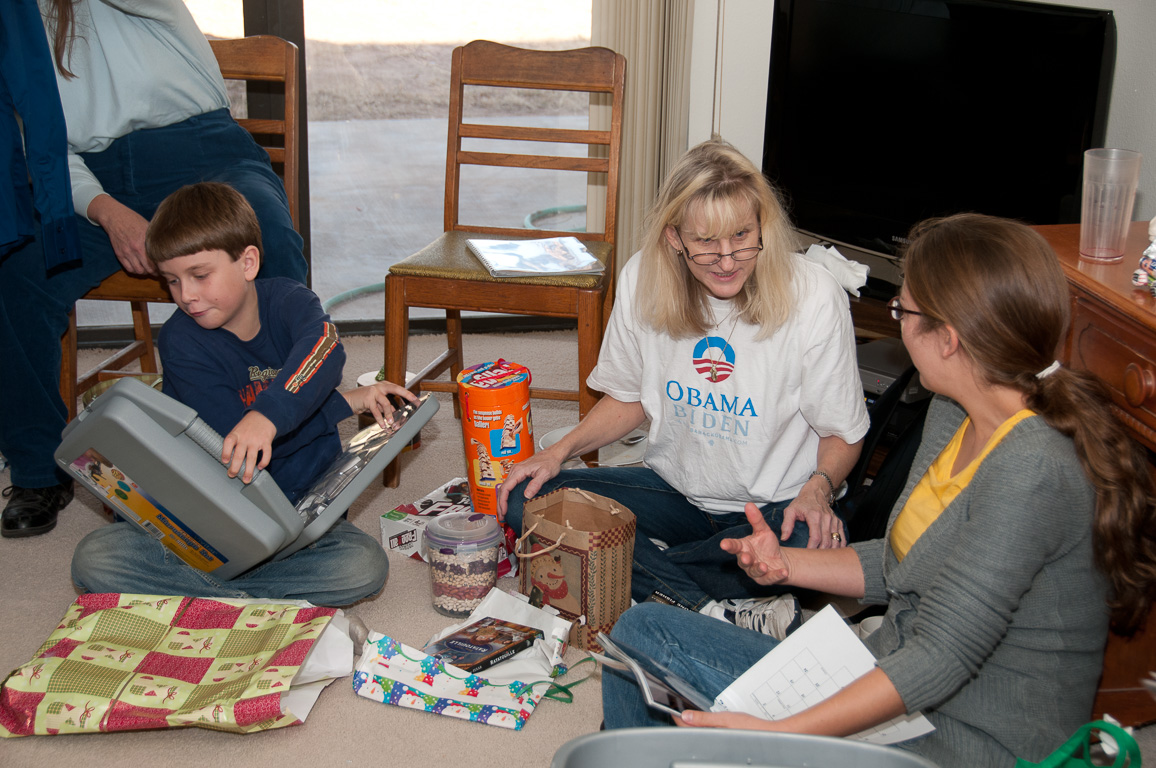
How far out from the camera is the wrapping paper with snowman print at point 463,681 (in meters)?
1.51

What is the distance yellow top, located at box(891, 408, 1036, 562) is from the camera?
1125mm

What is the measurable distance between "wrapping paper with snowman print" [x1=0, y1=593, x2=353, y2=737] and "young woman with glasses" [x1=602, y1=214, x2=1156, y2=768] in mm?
795

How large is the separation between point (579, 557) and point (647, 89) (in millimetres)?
1655

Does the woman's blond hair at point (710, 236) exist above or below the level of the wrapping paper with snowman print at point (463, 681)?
above

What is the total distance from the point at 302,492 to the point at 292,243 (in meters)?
0.58

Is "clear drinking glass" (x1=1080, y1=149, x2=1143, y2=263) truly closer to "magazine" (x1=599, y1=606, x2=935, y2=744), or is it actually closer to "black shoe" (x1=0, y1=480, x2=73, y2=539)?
"magazine" (x1=599, y1=606, x2=935, y2=744)

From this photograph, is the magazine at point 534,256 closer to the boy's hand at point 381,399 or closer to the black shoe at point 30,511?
the boy's hand at point 381,399

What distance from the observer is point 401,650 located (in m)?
1.60

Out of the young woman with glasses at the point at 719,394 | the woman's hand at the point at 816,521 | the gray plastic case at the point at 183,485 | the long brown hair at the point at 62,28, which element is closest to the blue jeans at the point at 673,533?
the young woman with glasses at the point at 719,394

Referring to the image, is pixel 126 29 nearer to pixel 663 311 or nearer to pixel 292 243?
pixel 292 243

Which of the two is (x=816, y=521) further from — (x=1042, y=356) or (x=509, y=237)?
(x=509, y=237)

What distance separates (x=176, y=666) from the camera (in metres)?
1.54

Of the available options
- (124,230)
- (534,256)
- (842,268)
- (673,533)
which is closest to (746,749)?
(673,533)

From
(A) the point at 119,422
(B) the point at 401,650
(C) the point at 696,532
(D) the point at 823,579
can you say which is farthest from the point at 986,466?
(A) the point at 119,422
